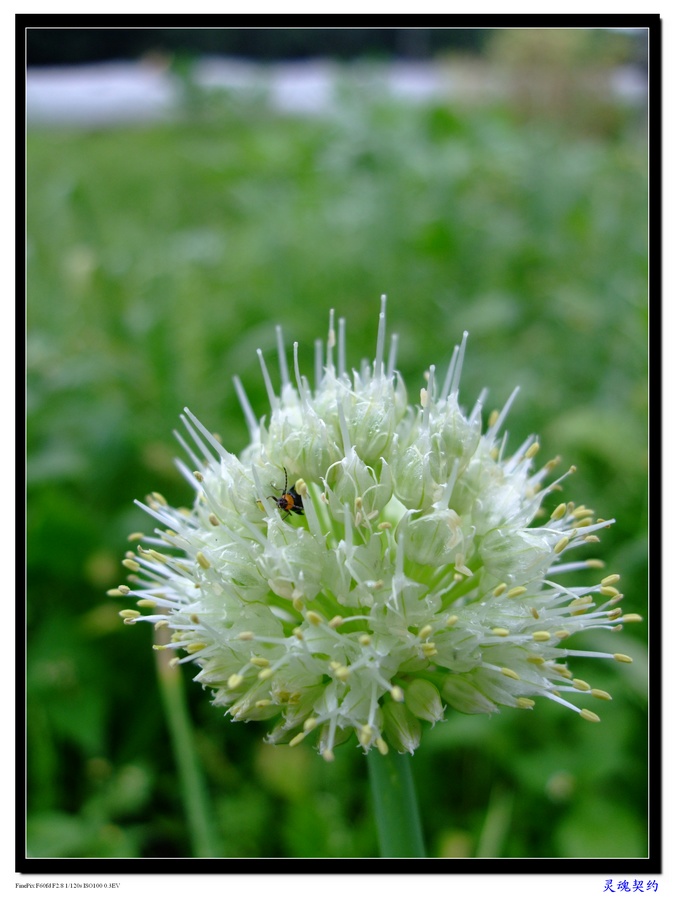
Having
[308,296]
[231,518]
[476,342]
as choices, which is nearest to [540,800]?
[231,518]

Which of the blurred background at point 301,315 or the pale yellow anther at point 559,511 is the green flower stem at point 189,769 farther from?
the pale yellow anther at point 559,511

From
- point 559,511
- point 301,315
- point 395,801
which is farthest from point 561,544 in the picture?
point 301,315

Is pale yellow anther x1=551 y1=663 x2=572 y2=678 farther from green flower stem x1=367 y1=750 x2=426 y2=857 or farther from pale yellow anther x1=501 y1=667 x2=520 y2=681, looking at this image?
green flower stem x1=367 y1=750 x2=426 y2=857

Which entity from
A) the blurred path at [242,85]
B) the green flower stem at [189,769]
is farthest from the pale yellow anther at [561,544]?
the blurred path at [242,85]

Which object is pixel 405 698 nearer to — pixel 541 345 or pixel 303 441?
pixel 303 441

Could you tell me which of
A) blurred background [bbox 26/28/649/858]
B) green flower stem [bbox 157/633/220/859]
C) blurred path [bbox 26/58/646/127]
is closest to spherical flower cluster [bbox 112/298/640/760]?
green flower stem [bbox 157/633/220/859]

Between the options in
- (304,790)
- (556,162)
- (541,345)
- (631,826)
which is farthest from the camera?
(556,162)

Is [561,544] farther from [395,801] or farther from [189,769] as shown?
[189,769]
